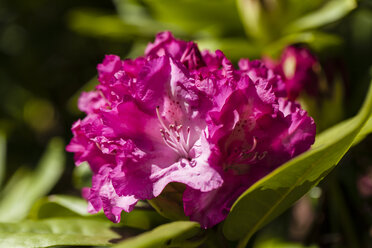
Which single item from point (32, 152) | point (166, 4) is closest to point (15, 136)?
point (32, 152)

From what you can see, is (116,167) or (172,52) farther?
(172,52)

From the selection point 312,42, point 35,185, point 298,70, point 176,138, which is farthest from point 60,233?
point 35,185

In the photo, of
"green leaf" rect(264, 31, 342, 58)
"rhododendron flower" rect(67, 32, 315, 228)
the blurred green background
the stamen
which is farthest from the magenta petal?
"green leaf" rect(264, 31, 342, 58)

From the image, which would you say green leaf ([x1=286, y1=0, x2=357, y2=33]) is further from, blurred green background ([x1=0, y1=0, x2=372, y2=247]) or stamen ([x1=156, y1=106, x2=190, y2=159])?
stamen ([x1=156, y1=106, x2=190, y2=159])

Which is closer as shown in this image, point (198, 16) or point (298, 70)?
point (298, 70)

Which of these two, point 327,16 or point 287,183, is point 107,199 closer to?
point 287,183

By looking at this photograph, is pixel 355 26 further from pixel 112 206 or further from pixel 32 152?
pixel 32 152

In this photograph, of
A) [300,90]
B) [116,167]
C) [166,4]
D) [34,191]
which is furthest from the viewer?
[34,191]
